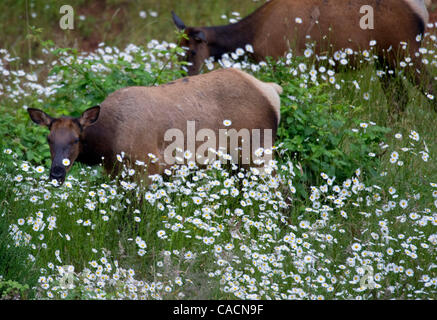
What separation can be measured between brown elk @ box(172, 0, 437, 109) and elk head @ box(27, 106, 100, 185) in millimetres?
2859

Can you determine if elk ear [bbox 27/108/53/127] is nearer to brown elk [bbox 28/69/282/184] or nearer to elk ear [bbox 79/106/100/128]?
brown elk [bbox 28/69/282/184]

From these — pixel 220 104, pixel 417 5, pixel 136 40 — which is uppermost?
pixel 417 5

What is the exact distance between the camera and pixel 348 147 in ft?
23.7

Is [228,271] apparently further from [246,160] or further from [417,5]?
[417,5]

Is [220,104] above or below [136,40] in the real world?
above

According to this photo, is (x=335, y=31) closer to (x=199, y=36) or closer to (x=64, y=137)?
(x=199, y=36)

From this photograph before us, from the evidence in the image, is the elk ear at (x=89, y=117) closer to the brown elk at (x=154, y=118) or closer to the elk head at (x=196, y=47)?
the brown elk at (x=154, y=118)

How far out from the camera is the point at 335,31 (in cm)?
895

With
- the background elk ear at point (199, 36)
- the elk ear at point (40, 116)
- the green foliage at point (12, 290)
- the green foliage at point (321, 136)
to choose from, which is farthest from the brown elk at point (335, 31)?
the green foliage at point (12, 290)

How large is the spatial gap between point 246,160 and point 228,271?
6.47ft

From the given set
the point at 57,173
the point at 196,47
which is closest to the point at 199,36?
the point at 196,47

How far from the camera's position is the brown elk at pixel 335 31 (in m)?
8.78

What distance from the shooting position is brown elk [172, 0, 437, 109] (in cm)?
878
